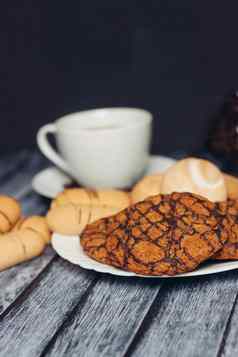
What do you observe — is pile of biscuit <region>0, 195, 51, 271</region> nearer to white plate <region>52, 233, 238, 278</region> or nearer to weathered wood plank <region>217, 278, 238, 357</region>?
white plate <region>52, 233, 238, 278</region>

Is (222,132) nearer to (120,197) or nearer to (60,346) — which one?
(120,197)

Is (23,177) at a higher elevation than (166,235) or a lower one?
lower

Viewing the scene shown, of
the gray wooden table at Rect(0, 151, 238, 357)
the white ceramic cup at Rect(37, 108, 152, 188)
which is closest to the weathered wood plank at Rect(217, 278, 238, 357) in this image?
the gray wooden table at Rect(0, 151, 238, 357)

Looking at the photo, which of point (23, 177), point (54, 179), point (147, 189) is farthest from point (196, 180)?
point (23, 177)

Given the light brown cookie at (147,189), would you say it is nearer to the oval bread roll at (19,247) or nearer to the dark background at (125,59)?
the oval bread roll at (19,247)

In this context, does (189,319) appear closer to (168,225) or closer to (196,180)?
(168,225)
